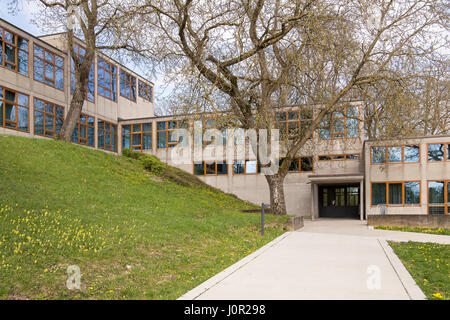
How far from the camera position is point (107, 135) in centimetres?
3422

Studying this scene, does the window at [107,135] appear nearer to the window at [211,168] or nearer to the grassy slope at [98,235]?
the window at [211,168]

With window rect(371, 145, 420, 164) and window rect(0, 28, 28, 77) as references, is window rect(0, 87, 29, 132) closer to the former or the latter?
window rect(0, 28, 28, 77)

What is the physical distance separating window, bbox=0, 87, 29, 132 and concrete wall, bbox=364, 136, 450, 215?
74.3 ft

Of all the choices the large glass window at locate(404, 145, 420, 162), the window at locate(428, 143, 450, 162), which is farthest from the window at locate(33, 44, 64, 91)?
the window at locate(428, 143, 450, 162)

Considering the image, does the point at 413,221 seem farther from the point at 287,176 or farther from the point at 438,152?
the point at 287,176

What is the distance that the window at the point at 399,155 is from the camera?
25.9 metres

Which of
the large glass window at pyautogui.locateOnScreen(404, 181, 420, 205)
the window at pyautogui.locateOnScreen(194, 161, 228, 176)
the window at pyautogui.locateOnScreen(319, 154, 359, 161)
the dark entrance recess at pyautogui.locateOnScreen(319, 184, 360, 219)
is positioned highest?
the window at pyautogui.locateOnScreen(319, 154, 359, 161)

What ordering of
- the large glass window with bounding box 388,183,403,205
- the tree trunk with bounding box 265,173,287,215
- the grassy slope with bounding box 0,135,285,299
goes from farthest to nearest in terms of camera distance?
1. the large glass window with bounding box 388,183,403,205
2. the tree trunk with bounding box 265,173,287,215
3. the grassy slope with bounding box 0,135,285,299

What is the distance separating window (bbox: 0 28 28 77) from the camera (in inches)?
934

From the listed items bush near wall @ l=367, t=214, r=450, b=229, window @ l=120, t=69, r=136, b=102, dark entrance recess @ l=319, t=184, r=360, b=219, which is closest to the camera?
bush near wall @ l=367, t=214, r=450, b=229

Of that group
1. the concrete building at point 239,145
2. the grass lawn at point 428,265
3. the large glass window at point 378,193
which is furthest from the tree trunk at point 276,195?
the large glass window at point 378,193

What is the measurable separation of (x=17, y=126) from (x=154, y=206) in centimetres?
1569

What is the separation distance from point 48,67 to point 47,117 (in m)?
3.62
